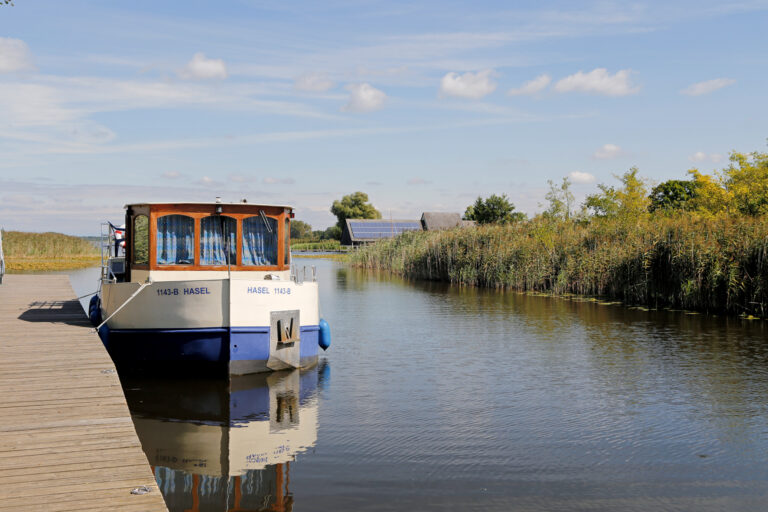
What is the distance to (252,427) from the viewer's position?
10570 millimetres

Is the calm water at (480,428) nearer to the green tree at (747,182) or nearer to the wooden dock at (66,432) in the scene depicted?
the wooden dock at (66,432)

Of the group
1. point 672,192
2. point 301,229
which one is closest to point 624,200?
point 672,192

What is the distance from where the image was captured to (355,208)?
115188 mm

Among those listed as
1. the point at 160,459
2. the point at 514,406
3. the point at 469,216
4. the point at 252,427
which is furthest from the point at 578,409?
the point at 469,216

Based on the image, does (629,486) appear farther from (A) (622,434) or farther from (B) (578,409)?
(B) (578,409)

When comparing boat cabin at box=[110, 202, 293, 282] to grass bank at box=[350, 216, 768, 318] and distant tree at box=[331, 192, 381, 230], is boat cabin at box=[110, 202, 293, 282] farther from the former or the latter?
distant tree at box=[331, 192, 381, 230]

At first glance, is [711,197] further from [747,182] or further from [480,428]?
[480,428]

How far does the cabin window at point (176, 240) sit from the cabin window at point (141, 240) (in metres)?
0.35

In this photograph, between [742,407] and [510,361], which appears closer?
[742,407]

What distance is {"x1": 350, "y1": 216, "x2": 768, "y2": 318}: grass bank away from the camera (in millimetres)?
22859

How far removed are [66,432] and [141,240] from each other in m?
7.81

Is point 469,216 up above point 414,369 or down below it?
above

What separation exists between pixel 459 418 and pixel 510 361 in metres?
5.22

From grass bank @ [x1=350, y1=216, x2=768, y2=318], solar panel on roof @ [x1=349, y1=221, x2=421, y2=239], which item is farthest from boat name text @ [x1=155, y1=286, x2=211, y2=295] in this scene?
solar panel on roof @ [x1=349, y1=221, x2=421, y2=239]
